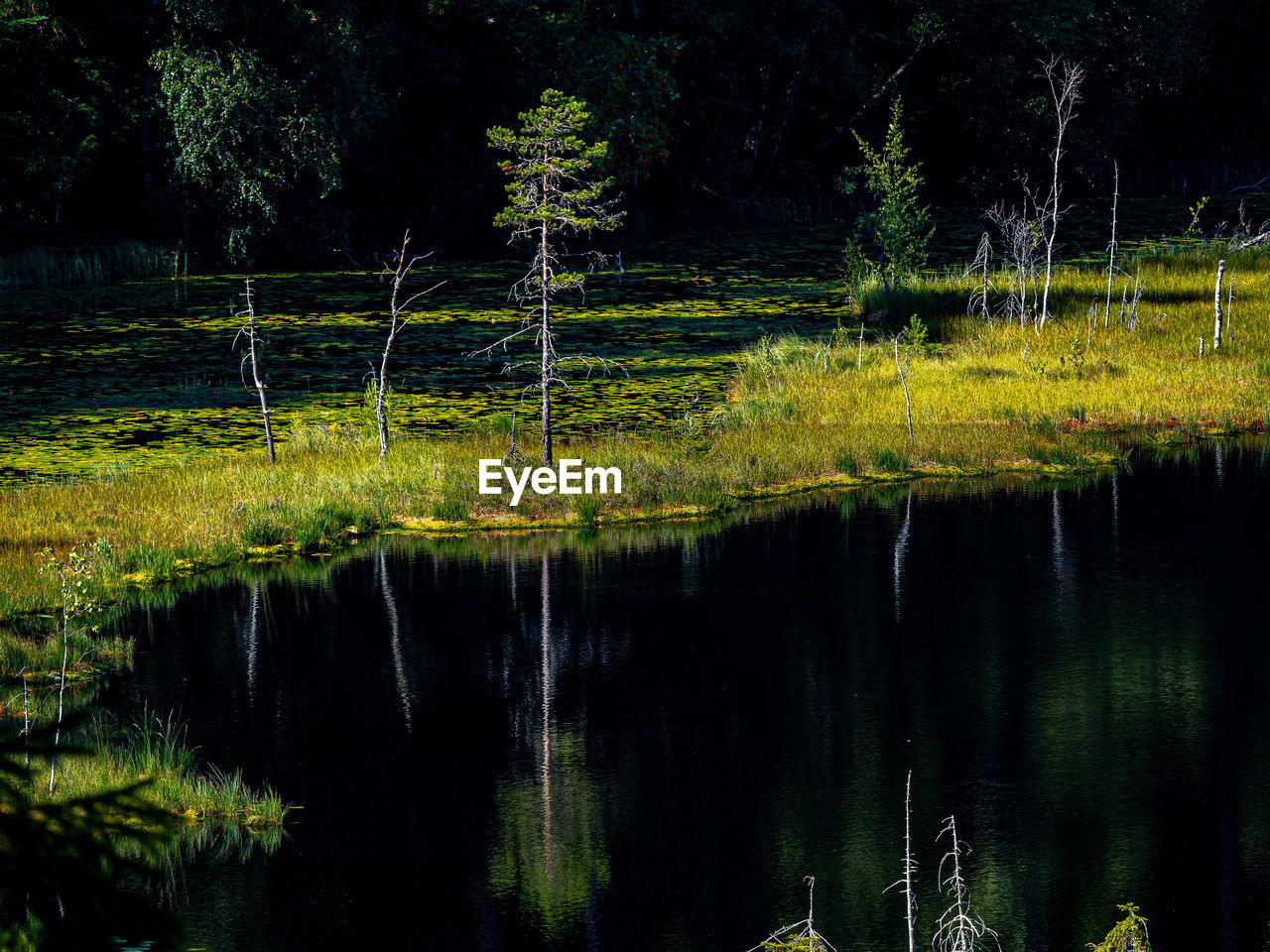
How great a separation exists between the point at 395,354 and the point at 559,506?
1190 cm

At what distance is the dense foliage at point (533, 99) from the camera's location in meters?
40.5

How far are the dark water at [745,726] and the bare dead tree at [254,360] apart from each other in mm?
3865

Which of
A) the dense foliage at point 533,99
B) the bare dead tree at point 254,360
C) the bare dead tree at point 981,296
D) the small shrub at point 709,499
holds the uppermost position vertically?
the dense foliage at point 533,99

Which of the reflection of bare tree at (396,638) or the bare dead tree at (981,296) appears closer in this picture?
the reflection of bare tree at (396,638)

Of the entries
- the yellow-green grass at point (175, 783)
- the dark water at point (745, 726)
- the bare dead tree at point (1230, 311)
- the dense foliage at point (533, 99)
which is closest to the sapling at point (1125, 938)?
the dark water at point (745, 726)

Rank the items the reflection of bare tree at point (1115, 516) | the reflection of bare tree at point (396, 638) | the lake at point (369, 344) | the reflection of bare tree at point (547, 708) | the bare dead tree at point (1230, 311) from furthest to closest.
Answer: the bare dead tree at point (1230, 311)
the lake at point (369, 344)
the reflection of bare tree at point (1115, 516)
the reflection of bare tree at point (396, 638)
the reflection of bare tree at point (547, 708)

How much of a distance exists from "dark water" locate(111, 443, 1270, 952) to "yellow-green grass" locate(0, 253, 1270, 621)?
120 centimetres

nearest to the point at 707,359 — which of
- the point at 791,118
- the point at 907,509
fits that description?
the point at 907,509

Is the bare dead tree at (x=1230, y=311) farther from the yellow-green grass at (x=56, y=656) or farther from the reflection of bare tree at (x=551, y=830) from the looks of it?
the yellow-green grass at (x=56, y=656)

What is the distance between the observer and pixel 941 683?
48.7 feet

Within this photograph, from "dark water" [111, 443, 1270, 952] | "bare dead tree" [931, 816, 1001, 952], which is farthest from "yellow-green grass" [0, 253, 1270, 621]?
"bare dead tree" [931, 816, 1001, 952]

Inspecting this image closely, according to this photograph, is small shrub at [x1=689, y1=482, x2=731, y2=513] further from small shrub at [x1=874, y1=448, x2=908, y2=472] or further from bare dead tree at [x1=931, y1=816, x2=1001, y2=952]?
bare dead tree at [x1=931, y1=816, x2=1001, y2=952]

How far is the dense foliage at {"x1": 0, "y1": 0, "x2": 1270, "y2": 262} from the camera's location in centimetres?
4050

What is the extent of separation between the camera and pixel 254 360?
2102 centimetres
